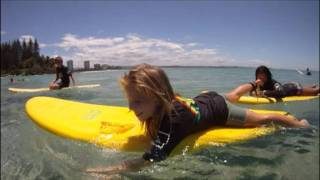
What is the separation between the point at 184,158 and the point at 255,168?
688 mm

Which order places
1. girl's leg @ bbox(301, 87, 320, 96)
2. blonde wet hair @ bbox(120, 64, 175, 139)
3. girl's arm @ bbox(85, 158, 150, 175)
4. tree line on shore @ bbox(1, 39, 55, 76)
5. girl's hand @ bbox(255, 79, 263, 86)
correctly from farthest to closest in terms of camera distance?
tree line on shore @ bbox(1, 39, 55, 76)
girl's leg @ bbox(301, 87, 320, 96)
girl's hand @ bbox(255, 79, 263, 86)
girl's arm @ bbox(85, 158, 150, 175)
blonde wet hair @ bbox(120, 64, 175, 139)

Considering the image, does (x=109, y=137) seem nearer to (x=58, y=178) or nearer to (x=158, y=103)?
(x=58, y=178)

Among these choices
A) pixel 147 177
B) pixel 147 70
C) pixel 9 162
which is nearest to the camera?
pixel 147 70

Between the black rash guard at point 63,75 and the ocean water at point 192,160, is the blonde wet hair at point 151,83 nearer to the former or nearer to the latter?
the ocean water at point 192,160

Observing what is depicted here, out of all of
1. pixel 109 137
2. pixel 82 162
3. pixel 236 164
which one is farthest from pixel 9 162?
pixel 236 164

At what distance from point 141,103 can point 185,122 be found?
1.84 feet

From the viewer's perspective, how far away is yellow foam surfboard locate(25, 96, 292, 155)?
310 centimetres

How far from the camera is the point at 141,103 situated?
2467 mm

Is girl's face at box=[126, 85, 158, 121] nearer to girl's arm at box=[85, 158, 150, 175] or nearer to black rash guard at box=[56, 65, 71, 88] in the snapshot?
girl's arm at box=[85, 158, 150, 175]

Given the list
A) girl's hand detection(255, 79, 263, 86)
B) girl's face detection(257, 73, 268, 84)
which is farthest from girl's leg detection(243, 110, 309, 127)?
girl's face detection(257, 73, 268, 84)

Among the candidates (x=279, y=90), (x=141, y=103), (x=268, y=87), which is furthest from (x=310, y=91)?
(x=141, y=103)

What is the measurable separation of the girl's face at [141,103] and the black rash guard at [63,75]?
355 inches

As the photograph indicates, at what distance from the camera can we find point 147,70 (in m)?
2.40

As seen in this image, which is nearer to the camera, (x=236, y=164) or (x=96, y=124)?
(x=236, y=164)
